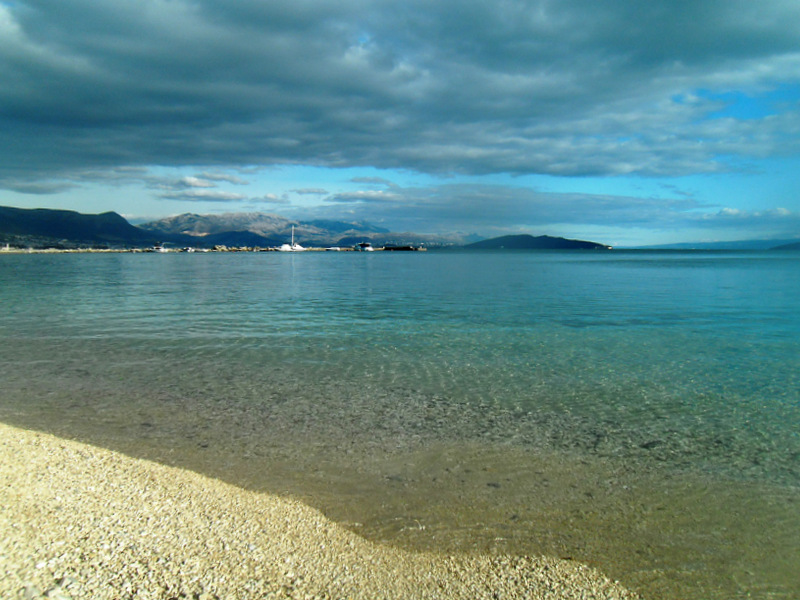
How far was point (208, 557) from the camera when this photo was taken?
5.05 m

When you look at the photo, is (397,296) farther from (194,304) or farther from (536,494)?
(536,494)

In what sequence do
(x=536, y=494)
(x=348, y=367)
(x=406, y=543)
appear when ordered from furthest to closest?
(x=348, y=367)
(x=536, y=494)
(x=406, y=543)

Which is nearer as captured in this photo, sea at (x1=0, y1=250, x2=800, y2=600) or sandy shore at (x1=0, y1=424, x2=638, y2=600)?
sandy shore at (x1=0, y1=424, x2=638, y2=600)

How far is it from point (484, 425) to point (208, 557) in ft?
19.5

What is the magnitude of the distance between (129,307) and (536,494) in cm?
2782

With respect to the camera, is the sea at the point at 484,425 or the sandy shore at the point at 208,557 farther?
the sea at the point at 484,425

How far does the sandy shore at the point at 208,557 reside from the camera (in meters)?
4.59

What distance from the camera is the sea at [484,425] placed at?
6.00 metres

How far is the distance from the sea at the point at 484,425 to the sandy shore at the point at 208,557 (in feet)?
1.43

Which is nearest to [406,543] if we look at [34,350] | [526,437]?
[526,437]

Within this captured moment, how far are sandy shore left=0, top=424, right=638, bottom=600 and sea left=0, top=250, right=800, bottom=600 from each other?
1.43ft

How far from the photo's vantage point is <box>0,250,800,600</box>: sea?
19.7 ft

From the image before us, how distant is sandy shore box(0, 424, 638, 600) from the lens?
181 inches

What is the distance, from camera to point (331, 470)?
768 centimetres
